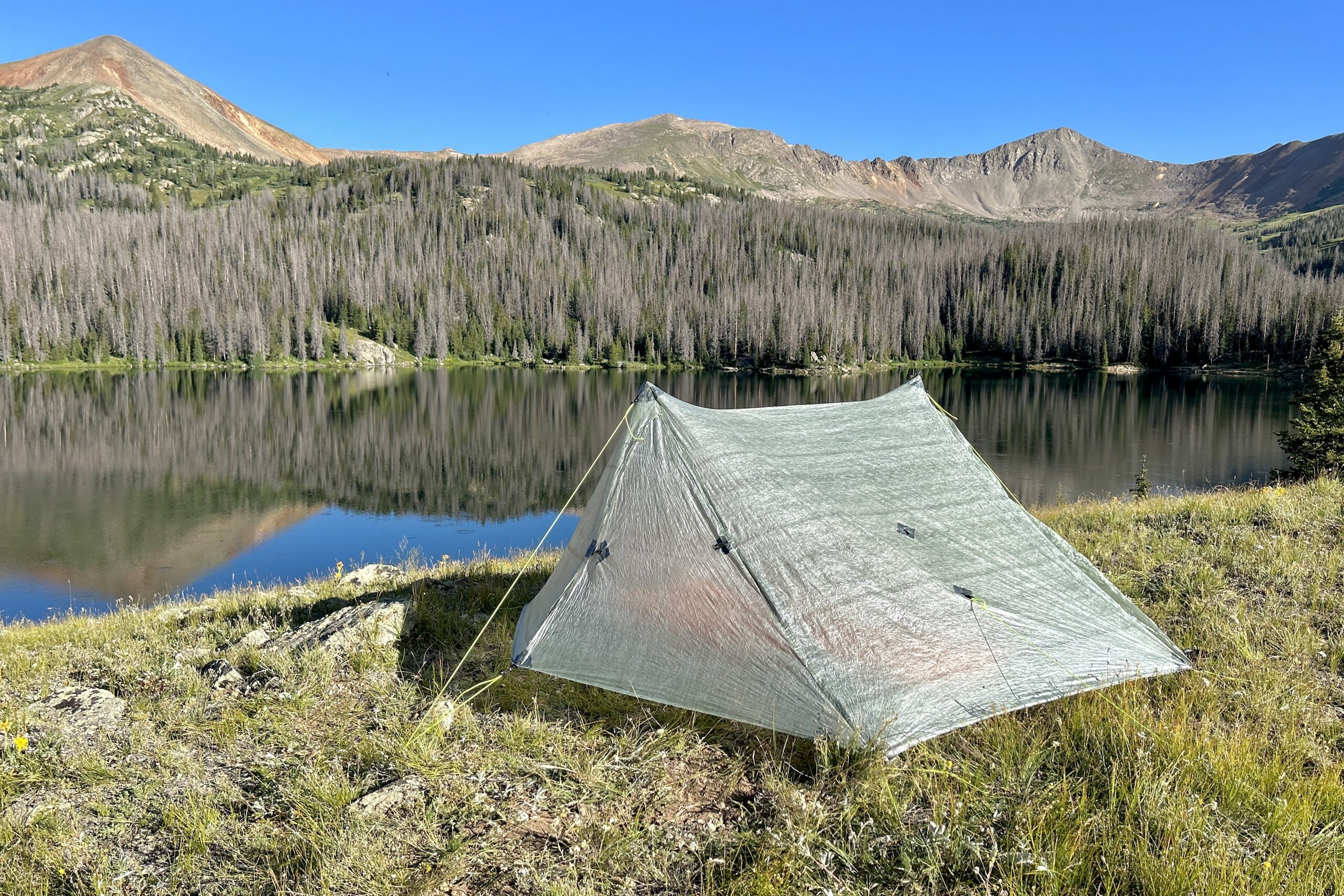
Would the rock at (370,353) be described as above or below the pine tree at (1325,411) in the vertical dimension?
above

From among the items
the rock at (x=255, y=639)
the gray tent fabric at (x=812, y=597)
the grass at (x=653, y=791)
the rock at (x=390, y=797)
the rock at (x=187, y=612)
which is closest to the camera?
the grass at (x=653, y=791)

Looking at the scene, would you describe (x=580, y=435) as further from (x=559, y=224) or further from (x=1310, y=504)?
(x=559, y=224)

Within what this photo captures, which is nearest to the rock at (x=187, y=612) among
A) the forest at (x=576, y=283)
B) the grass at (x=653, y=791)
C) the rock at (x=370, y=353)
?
the grass at (x=653, y=791)

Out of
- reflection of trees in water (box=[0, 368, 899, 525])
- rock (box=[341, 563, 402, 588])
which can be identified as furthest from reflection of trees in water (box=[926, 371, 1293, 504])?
rock (box=[341, 563, 402, 588])

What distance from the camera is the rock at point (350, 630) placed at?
7.30m

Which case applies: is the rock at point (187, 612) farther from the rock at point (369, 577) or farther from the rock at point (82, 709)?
the rock at point (82, 709)

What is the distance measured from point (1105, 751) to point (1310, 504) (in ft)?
32.6

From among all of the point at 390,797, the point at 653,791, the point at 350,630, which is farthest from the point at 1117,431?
the point at 390,797

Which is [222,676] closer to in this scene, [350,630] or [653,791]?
[350,630]

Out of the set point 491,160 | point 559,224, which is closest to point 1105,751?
point 559,224

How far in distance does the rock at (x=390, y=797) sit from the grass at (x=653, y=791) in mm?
72

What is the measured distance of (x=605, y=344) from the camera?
12119cm

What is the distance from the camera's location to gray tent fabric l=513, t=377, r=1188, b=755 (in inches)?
214

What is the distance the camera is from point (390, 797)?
482 centimetres
